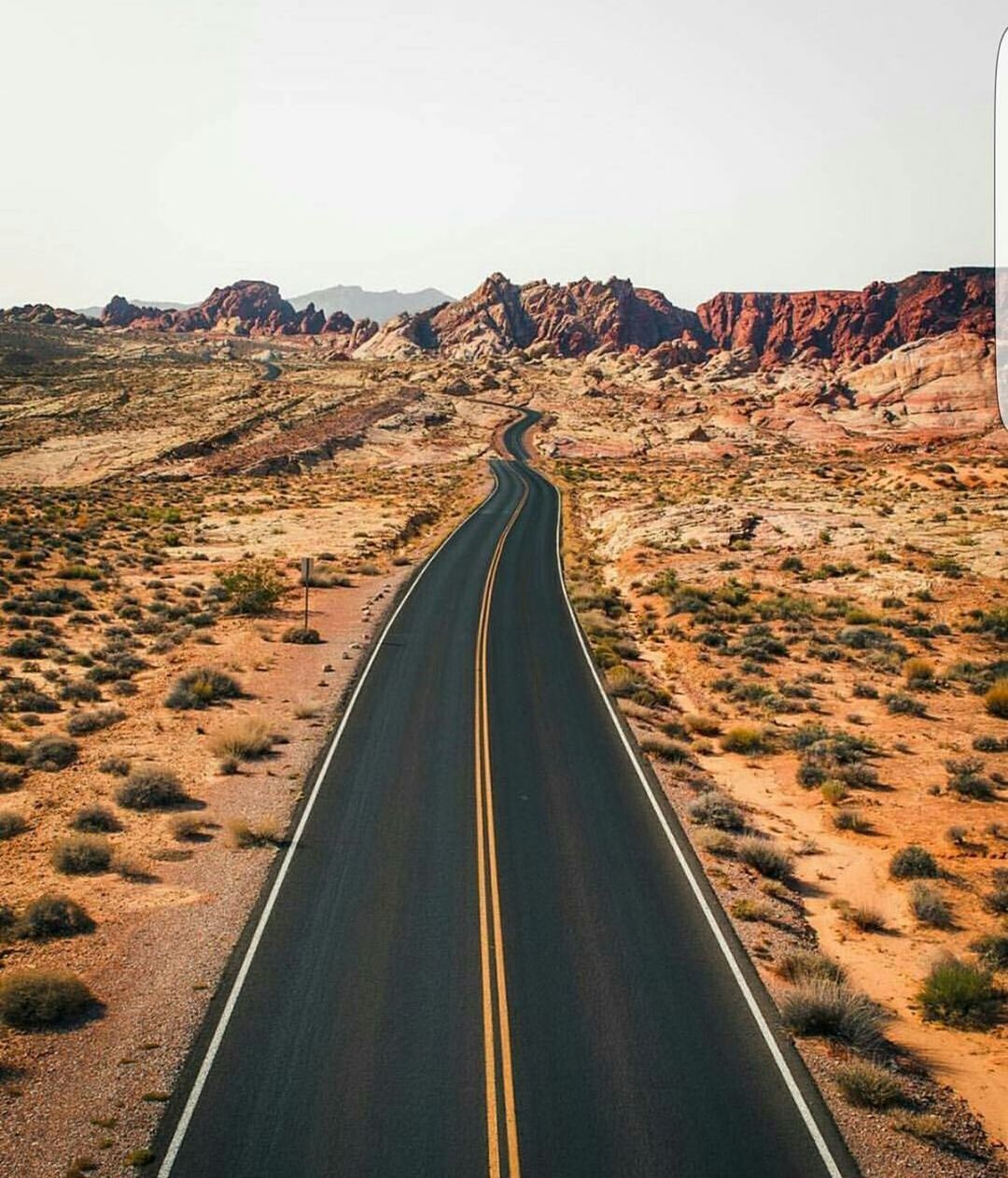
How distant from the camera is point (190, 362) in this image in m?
185

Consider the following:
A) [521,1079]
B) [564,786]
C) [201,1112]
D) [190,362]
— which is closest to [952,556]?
[564,786]

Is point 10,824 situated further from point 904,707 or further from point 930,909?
point 904,707

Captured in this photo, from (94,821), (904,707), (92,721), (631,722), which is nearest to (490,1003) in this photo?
(94,821)

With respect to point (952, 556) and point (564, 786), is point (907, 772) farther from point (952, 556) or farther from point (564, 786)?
point (952, 556)

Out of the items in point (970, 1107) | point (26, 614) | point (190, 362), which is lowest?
point (970, 1107)

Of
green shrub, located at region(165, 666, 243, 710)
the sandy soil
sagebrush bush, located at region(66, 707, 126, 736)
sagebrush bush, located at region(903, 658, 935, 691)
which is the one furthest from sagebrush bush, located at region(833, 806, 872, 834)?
sagebrush bush, located at region(66, 707, 126, 736)

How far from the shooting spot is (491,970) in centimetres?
1427

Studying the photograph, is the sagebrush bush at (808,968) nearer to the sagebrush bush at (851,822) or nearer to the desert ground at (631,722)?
the desert ground at (631,722)

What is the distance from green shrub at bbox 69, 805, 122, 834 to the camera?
18.8m

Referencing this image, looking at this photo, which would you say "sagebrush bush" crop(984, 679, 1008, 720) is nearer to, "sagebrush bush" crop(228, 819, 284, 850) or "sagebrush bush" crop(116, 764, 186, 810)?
"sagebrush bush" crop(228, 819, 284, 850)

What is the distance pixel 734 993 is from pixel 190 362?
194 m

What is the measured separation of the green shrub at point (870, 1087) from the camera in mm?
11750

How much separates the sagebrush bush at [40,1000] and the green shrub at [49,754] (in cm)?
930

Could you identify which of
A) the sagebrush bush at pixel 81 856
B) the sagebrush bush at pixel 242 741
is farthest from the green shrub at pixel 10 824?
the sagebrush bush at pixel 242 741
